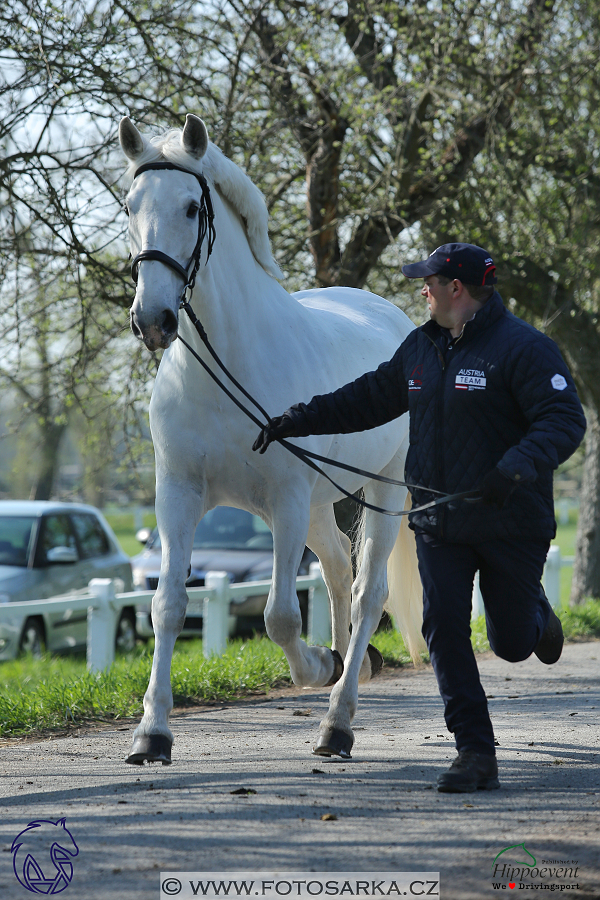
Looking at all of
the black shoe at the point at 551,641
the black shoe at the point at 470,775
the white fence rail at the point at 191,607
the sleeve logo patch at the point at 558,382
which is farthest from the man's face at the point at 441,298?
the white fence rail at the point at 191,607

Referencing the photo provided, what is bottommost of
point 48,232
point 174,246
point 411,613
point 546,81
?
point 411,613

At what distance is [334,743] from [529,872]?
1723 millimetres

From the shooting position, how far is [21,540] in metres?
10.9

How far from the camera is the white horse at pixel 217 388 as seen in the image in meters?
4.04

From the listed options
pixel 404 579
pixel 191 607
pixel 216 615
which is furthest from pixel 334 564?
pixel 191 607

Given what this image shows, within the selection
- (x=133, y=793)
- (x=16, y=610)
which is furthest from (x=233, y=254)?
(x=16, y=610)

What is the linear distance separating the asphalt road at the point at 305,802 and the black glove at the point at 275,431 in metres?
1.47

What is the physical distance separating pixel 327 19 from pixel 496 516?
6642 mm

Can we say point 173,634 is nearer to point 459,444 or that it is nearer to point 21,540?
point 459,444

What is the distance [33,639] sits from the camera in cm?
1037

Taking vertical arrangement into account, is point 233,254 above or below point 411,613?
above

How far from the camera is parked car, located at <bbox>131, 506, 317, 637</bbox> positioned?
11.9 metres

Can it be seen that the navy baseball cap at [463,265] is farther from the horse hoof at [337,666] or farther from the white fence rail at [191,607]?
the white fence rail at [191,607]

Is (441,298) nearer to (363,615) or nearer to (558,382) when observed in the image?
(558,382)
